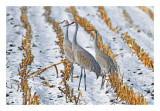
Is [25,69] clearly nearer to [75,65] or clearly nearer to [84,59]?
[75,65]

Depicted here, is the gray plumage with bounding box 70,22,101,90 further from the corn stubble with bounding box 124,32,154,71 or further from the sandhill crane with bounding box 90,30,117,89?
the corn stubble with bounding box 124,32,154,71

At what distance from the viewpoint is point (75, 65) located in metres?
6.44

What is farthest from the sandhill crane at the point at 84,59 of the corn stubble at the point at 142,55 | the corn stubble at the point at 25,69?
the corn stubble at the point at 142,55

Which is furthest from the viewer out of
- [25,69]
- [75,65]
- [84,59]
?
[75,65]

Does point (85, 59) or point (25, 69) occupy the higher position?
point (85, 59)

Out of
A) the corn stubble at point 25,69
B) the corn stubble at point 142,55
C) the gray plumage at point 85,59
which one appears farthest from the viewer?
the corn stubble at point 142,55

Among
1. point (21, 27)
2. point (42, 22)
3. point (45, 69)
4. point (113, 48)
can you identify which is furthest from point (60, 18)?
point (45, 69)

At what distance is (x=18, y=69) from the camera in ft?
18.9

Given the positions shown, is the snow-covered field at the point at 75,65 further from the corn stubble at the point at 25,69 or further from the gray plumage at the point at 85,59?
the gray plumage at the point at 85,59

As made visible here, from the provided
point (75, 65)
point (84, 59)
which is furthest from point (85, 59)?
point (75, 65)

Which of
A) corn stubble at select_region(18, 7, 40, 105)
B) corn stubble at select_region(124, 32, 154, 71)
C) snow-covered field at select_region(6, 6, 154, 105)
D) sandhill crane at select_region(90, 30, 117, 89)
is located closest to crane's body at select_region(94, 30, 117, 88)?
sandhill crane at select_region(90, 30, 117, 89)

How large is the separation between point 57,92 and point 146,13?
947cm

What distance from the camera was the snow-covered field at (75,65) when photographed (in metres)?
4.96

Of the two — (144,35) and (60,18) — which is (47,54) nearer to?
(60,18)
